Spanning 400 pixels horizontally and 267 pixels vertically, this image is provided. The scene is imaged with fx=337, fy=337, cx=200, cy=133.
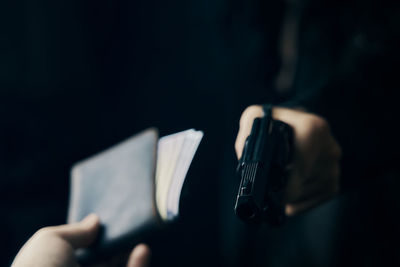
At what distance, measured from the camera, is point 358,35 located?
59 centimetres

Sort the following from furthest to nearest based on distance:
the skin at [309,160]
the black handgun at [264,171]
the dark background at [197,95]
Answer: the dark background at [197,95] → the skin at [309,160] → the black handgun at [264,171]

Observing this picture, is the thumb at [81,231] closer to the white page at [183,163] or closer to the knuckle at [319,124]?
the white page at [183,163]

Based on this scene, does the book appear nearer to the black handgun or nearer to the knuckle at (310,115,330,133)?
the black handgun

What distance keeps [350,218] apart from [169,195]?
43 centimetres

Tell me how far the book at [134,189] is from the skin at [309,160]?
126mm

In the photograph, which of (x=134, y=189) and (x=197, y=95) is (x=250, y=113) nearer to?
(x=134, y=189)

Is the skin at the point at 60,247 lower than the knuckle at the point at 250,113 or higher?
lower

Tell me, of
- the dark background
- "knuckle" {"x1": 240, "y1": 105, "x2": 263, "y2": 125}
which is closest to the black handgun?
"knuckle" {"x1": 240, "y1": 105, "x2": 263, "y2": 125}

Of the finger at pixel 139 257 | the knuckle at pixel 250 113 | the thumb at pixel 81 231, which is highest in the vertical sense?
the knuckle at pixel 250 113

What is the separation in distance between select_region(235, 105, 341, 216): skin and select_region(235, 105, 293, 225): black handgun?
26mm

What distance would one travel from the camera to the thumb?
0.38 m

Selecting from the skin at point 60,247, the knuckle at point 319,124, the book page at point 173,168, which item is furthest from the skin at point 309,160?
the skin at point 60,247

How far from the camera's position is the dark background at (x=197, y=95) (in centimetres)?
56

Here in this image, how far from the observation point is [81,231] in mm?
413
